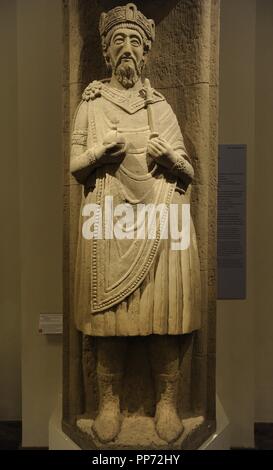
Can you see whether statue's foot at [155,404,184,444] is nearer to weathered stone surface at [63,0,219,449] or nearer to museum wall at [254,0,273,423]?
weathered stone surface at [63,0,219,449]

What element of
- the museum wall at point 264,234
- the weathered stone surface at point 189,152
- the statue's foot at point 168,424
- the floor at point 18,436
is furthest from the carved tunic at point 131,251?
the floor at point 18,436

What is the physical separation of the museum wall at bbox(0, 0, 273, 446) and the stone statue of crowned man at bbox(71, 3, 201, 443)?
0.77 metres

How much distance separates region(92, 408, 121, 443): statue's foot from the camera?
7.91ft

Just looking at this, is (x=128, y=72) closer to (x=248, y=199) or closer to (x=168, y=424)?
(x=248, y=199)

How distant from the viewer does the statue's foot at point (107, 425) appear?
2410 millimetres

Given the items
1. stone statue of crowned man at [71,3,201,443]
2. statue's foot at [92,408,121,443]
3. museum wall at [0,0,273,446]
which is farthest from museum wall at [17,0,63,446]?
statue's foot at [92,408,121,443]

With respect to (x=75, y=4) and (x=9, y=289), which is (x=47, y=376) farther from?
(x=75, y=4)

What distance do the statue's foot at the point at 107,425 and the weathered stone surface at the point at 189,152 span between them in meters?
0.12

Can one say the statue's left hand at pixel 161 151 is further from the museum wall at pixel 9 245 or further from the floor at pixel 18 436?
the floor at pixel 18 436

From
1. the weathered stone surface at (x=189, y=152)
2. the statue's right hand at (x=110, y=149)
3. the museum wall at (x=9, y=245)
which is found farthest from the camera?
the museum wall at (x=9, y=245)

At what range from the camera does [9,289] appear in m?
3.45

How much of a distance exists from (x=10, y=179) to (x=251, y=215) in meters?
1.63

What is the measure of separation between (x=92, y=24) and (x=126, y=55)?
1.32 feet

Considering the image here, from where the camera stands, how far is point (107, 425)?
2.43 meters
